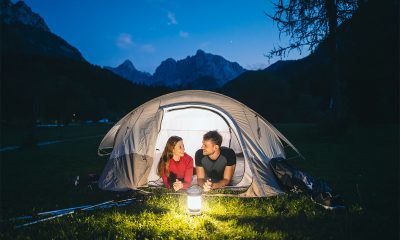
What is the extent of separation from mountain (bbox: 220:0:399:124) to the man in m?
11.7

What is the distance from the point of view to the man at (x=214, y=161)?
19.7ft

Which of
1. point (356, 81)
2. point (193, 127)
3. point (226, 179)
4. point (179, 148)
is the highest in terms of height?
point (356, 81)

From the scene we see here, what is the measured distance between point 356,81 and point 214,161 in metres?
31.9

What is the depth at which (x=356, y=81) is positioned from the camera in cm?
3225

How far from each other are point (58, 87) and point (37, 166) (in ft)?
188

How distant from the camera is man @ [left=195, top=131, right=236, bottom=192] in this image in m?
6.00

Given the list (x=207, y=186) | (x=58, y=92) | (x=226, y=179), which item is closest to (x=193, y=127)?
(x=226, y=179)

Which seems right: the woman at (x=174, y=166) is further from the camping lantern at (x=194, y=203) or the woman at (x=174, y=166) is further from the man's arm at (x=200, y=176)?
the camping lantern at (x=194, y=203)

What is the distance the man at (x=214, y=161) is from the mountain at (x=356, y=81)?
11.7 m

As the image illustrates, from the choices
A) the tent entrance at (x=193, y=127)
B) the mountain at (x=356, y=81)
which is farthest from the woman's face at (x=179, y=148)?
the mountain at (x=356, y=81)

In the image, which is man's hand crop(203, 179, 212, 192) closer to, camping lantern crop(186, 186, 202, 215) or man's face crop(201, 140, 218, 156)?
man's face crop(201, 140, 218, 156)

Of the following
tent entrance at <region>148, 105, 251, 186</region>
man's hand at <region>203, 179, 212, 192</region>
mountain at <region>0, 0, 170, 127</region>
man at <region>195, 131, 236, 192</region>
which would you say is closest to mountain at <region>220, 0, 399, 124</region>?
tent entrance at <region>148, 105, 251, 186</region>

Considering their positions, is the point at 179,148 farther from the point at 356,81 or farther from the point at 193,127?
the point at 356,81

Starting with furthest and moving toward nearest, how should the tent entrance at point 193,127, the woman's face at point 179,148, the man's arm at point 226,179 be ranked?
the tent entrance at point 193,127
the woman's face at point 179,148
the man's arm at point 226,179
